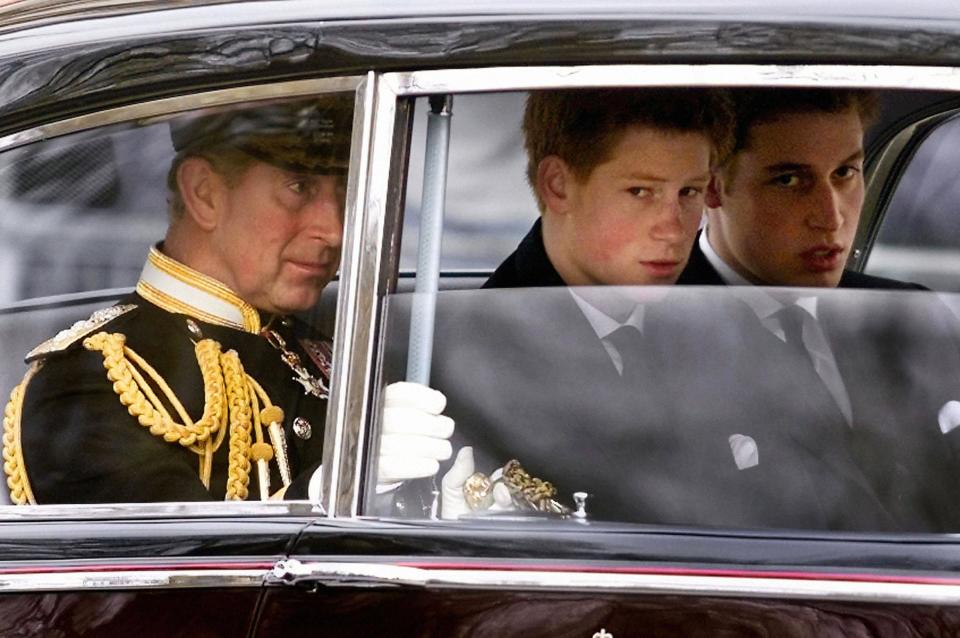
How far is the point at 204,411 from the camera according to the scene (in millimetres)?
2514

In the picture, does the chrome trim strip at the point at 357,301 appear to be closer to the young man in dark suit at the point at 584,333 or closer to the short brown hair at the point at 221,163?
the young man in dark suit at the point at 584,333

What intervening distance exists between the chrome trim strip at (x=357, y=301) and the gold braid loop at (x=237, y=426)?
0.26 meters

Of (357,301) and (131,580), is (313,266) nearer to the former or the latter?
(357,301)

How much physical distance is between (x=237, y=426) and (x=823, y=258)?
0.98 metres

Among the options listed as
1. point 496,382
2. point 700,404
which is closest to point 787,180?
point 700,404

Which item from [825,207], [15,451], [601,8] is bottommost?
[15,451]

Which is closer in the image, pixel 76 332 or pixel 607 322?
pixel 607 322

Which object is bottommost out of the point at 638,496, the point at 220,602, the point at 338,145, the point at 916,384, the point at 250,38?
the point at 220,602

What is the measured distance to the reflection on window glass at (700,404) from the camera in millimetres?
2189

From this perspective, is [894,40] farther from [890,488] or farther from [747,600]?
[747,600]

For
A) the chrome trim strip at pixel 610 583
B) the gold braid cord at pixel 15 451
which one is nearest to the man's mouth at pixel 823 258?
the chrome trim strip at pixel 610 583

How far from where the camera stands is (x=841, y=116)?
2293mm

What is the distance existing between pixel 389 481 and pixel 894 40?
0.93 metres

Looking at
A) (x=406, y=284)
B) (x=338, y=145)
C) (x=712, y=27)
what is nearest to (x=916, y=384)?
(x=712, y=27)
